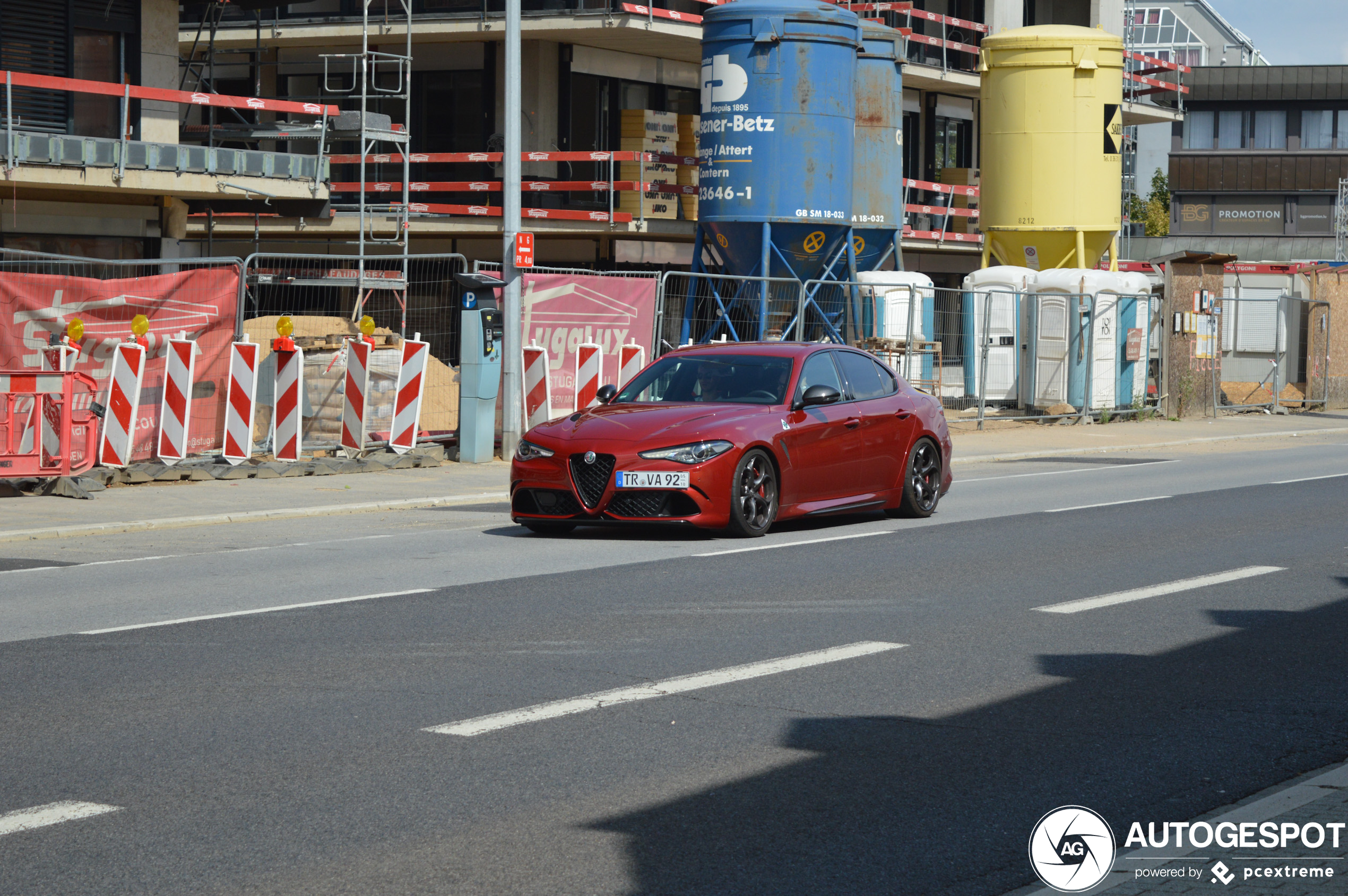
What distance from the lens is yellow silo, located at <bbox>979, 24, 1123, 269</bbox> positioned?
33.6 metres

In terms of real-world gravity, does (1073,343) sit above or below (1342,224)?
below

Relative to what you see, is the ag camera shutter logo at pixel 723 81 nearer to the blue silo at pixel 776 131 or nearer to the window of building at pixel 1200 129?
the blue silo at pixel 776 131

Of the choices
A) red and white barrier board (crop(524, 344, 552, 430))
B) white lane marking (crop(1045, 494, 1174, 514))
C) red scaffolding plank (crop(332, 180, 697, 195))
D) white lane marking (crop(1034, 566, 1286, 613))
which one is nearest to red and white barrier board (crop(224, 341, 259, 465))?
red and white barrier board (crop(524, 344, 552, 430))

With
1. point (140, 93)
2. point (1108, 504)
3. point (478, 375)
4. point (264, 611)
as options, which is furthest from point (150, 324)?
point (1108, 504)

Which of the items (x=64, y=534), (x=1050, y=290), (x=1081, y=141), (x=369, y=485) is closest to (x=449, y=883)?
(x=64, y=534)

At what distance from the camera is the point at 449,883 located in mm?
4699

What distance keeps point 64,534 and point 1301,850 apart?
10610 mm

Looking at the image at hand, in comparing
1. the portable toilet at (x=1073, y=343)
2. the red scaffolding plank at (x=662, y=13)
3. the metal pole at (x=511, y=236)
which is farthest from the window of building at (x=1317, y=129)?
the metal pole at (x=511, y=236)

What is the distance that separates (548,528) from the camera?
44.5ft

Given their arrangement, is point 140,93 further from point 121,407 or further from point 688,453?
point 688,453

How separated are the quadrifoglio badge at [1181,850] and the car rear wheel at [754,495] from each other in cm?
730

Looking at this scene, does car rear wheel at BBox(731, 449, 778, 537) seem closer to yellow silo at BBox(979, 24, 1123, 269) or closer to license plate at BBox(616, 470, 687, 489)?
license plate at BBox(616, 470, 687, 489)

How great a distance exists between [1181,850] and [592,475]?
26.1ft

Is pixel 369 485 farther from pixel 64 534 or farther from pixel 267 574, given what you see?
pixel 267 574
